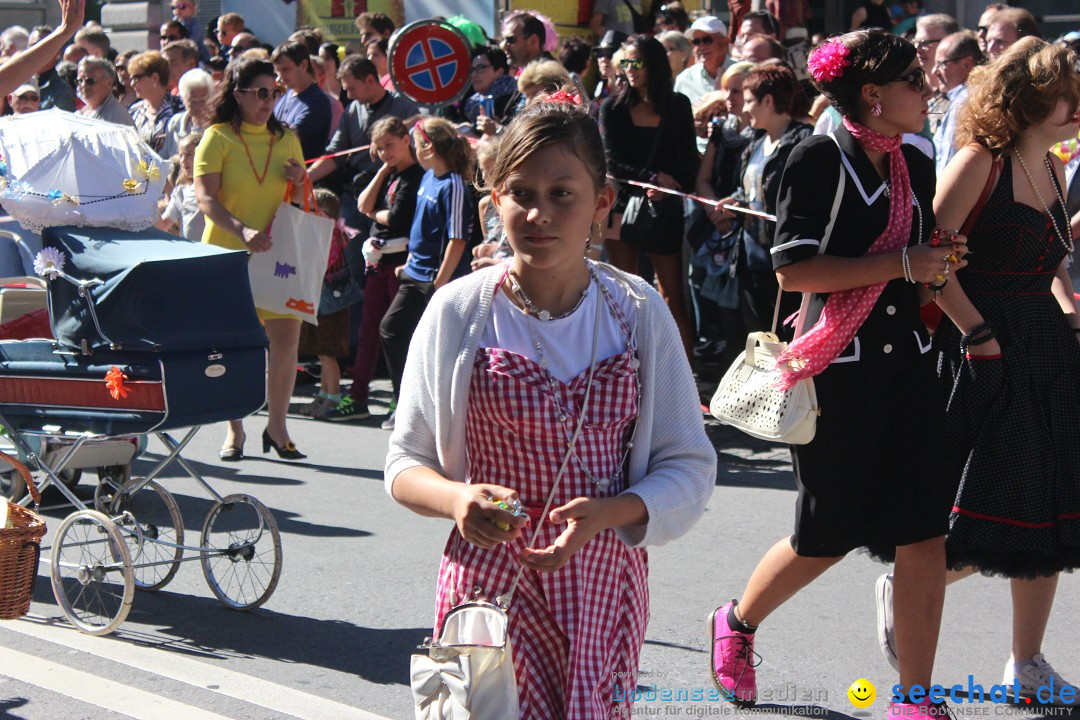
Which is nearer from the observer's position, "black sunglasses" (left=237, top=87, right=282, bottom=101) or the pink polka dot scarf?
the pink polka dot scarf

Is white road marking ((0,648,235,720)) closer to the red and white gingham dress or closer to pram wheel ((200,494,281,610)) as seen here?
pram wheel ((200,494,281,610))

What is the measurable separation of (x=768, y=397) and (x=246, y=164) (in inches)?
172

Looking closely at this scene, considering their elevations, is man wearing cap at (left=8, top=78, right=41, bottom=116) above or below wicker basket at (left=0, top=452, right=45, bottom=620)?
above

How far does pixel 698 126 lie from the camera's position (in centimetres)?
945

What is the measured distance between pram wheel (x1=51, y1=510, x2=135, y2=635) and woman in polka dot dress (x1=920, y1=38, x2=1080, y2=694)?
2.84 m

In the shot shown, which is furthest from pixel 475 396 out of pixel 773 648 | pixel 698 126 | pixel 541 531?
pixel 698 126

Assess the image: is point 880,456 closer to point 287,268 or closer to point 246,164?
point 287,268

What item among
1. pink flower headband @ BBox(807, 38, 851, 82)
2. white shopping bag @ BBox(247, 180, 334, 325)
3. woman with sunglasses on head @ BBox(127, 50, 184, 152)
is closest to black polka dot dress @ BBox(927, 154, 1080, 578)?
pink flower headband @ BBox(807, 38, 851, 82)

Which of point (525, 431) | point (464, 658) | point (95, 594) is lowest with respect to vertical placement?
point (95, 594)

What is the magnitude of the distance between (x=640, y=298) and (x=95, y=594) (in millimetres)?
3345

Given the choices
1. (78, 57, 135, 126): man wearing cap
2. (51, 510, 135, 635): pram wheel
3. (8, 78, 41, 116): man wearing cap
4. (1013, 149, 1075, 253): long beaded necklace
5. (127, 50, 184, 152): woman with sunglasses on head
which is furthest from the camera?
(127, 50, 184, 152): woman with sunglasses on head

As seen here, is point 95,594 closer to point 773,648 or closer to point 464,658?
point 773,648

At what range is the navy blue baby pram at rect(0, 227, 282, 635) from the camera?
524 centimetres

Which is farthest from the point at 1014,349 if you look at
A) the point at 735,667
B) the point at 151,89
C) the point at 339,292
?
the point at 151,89
